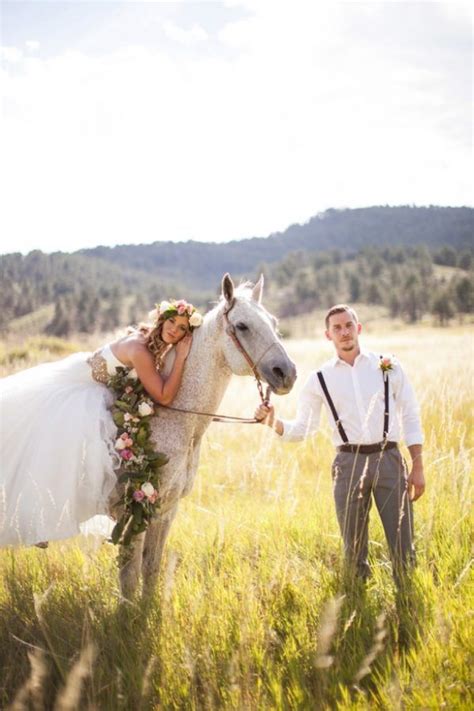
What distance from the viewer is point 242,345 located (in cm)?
345

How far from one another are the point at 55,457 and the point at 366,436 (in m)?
2.25

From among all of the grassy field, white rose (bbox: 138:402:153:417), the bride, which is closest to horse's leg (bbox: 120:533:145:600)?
the grassy field

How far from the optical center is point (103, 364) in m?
3.79

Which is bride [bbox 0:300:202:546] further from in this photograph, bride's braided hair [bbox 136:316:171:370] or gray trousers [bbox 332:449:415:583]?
gray trousers [bbox 332:449:415:583]

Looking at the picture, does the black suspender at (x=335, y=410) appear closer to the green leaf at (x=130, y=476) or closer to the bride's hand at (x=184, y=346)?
the bride's hand at (x=184, y=346)

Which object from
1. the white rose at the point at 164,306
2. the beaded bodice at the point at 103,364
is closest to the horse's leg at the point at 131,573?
the beaded bodice at the point at 103,364

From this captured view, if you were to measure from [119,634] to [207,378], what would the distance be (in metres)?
1.73

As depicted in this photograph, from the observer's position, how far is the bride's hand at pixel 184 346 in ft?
11.9

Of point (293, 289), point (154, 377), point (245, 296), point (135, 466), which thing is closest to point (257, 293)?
point (245, 296)

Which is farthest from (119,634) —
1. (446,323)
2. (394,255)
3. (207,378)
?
(394,255)

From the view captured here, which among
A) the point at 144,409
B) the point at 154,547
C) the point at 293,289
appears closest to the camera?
the point at 144,409

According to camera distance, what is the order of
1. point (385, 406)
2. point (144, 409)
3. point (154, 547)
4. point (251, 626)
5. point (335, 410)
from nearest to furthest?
point (251, 626)
point (144, 409)
point (154, 547)
point (385, 406)
point (335, 410)

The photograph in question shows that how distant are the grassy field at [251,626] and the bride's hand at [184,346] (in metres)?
1.38

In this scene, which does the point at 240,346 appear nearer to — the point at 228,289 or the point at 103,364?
the point at 228,289
